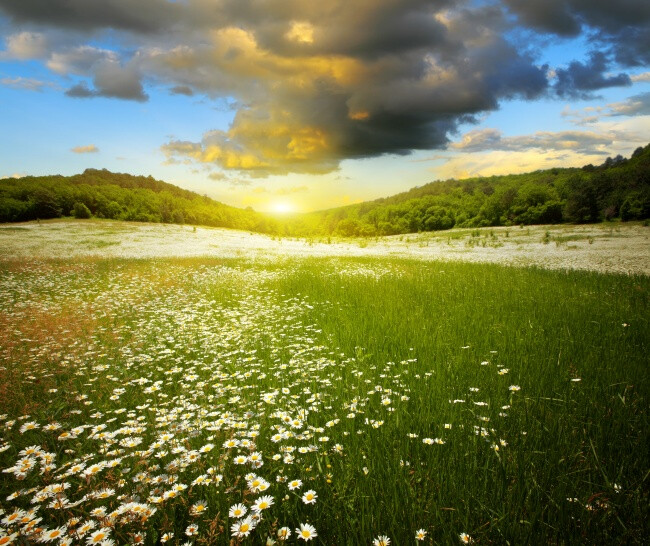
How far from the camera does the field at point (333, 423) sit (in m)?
2.43

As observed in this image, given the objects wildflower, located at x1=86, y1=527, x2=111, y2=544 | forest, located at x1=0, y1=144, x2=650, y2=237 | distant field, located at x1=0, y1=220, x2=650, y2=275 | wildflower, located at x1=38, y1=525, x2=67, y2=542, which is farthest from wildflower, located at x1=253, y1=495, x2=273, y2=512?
forest, located at x1=0, y1=144, x2=650, y2=237

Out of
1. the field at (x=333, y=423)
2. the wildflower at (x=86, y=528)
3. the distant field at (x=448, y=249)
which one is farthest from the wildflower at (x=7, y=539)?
the distant field at (x=448, y=249)

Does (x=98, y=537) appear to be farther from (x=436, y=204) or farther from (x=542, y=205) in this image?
(x=436, y=204)

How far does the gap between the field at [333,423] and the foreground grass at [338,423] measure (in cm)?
3

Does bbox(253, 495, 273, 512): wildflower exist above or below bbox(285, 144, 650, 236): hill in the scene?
Answer: below

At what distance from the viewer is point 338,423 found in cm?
387

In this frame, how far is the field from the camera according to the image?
7.98ft

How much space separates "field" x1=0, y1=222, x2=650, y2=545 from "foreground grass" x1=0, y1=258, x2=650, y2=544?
26 mm

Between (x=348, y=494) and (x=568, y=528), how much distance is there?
1641mm

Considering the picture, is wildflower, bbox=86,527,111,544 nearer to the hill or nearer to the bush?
the hill

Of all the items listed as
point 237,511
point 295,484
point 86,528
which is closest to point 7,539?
point 86,528

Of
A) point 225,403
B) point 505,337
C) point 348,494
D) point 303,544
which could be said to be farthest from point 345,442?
point 505,337

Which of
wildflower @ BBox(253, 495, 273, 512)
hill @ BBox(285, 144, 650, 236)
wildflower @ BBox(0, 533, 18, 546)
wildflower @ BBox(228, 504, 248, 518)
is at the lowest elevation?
wildflower @ BBox(228, 504, 248, 518)

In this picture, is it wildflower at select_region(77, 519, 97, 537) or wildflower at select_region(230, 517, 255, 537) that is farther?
wildflower at select_region(77, 519, 97, 537)
